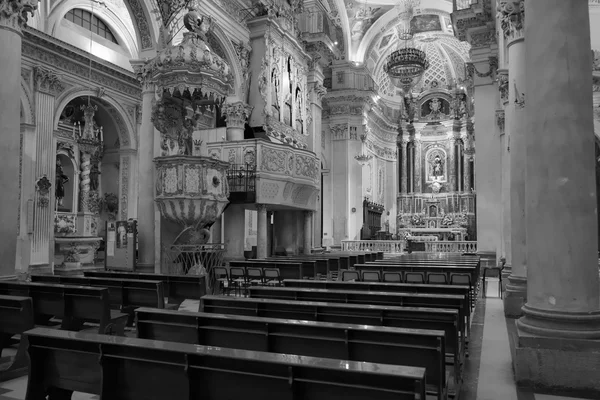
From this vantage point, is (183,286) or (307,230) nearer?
(183,286)

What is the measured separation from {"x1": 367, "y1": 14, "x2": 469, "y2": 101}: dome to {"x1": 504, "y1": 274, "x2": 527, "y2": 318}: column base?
2370 centimetres

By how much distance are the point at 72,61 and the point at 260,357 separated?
16868 millimetres

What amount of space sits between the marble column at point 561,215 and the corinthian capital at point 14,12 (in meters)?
7.10

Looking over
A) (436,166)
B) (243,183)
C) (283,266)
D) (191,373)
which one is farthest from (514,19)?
(436,166)

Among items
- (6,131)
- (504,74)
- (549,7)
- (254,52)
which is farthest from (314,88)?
(549,7)

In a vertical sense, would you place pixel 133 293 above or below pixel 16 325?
above

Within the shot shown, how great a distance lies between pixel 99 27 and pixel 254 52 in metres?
7.03

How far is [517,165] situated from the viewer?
8.17 m

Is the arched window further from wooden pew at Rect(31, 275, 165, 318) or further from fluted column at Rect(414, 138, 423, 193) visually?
fluted column at Rect(414, 138, 423, 193)

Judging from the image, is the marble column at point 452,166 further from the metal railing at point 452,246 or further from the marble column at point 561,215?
the marble column at point 561,215

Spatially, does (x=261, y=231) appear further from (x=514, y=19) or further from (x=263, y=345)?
(x=263, y=345)

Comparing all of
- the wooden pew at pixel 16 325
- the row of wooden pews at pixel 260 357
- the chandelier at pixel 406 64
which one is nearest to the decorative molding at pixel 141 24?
the wooden pew at pixel 16 325

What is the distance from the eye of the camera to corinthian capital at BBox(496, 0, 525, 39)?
8.23m

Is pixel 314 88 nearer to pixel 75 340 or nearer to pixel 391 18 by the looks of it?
pixel 391 18
